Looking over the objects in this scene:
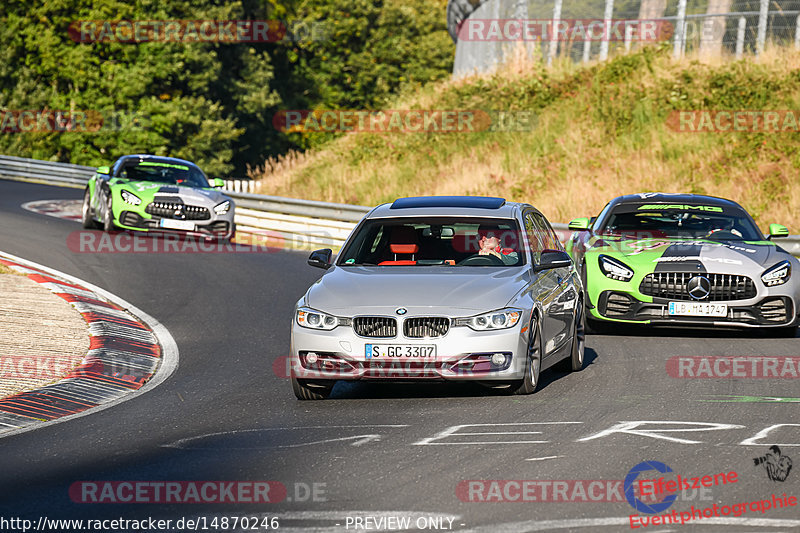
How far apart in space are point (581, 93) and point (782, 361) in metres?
20.8

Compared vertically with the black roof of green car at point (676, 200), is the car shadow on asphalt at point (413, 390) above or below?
below

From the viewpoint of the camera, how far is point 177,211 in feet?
71.7

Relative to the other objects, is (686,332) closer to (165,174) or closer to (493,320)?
(493,320)

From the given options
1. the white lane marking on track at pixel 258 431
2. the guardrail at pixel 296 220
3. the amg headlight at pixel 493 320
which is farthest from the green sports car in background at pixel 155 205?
the white lane marking on track at pixel 258 431

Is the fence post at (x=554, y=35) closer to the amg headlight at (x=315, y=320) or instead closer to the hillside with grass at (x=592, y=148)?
the hillside with grass at (x=592, y=148)

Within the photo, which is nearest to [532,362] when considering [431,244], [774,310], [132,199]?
[431,244]

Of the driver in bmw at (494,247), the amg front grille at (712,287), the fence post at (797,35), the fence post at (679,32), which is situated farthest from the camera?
the fence post at (679,32)

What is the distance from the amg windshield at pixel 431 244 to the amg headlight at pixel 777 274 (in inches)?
142

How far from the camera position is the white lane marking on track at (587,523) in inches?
222

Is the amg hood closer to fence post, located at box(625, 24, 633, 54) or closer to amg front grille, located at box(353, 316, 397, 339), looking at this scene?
amg front grille, located at box(353, 316, 397, 339)

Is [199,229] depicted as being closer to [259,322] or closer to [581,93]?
[259,322]

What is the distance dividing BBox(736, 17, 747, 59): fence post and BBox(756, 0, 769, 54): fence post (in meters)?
0.36

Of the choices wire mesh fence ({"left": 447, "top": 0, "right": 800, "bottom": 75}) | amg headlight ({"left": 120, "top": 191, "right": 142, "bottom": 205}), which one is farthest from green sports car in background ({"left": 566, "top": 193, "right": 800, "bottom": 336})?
wire mesh fence ({"left": 447, "top": 0, "right": 800, "bottom": 75})

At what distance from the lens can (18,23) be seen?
56.6 meters
